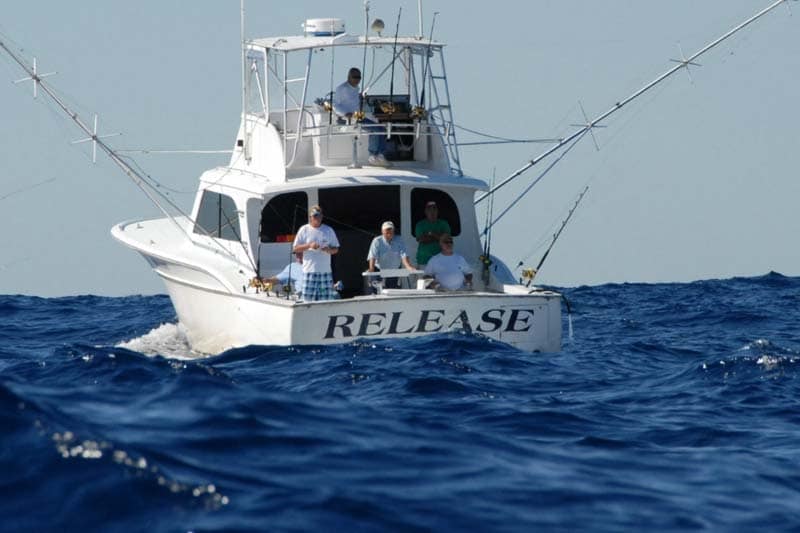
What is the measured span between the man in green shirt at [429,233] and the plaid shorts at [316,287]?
5.42 ft

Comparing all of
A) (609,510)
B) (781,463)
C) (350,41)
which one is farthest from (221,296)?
(609,510)

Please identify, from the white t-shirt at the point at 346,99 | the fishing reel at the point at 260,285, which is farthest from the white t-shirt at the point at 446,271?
the white t-shirt at the point at 346,99

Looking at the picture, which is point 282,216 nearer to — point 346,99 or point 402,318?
point 346,99

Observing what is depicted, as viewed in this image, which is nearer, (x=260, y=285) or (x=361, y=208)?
(x=260, y=285)

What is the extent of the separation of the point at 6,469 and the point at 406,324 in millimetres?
7248

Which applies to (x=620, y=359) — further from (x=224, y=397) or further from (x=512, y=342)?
(x=224, y=397)

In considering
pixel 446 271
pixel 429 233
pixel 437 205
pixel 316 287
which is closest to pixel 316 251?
pixel 316 287

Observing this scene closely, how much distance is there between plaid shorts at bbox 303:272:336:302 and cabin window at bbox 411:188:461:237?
2.49 meters

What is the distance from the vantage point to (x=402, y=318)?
48.5 feet

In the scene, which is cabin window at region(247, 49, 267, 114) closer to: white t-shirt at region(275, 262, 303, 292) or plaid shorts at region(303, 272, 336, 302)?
white t-shirt at region(275, 262, 303, 292)

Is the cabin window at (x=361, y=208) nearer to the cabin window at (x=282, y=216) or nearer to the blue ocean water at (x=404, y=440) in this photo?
the cabin window at (x=282, y=216)

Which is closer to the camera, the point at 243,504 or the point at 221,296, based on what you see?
the point at 243,504

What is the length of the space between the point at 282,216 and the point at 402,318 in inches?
122

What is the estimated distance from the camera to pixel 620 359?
16.1 meters
